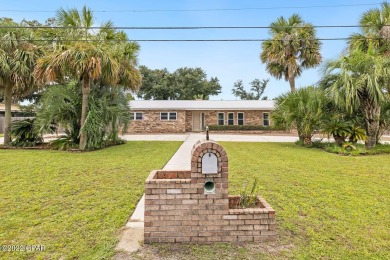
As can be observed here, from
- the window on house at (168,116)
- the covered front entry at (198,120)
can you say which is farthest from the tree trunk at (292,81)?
the window on house at (168,116)

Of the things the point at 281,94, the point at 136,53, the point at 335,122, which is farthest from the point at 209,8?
the point at 335,122

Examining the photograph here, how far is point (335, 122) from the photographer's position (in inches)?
401

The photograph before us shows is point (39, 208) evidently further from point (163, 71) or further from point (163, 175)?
point (163, 71)

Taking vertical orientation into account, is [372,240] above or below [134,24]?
below

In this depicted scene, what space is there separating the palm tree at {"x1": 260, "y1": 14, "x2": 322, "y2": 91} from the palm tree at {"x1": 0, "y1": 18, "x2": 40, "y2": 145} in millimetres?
13474

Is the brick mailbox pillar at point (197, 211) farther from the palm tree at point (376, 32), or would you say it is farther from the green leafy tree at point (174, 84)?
the green leafy tree at point (174, 84)

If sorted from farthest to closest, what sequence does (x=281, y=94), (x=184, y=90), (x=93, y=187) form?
(x=184, y=90)
(x=281, y=94)
(x=93, y=187)

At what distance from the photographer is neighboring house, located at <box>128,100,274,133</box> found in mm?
22406

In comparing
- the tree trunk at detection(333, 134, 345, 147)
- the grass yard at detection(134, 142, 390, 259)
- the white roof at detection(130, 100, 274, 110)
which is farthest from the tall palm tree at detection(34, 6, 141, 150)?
the white roof at detection(130, 100, 274, 110)

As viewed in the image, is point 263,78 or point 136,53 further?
point 263,78

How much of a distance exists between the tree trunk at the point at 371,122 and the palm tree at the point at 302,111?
1.64m

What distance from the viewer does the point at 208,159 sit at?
254 centimetres

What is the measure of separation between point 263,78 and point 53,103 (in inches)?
1566

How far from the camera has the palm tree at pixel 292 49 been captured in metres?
15.5
